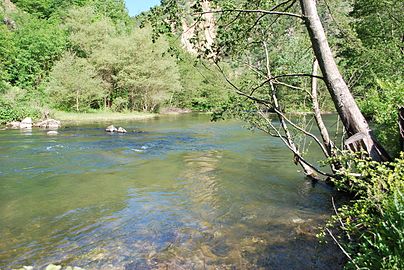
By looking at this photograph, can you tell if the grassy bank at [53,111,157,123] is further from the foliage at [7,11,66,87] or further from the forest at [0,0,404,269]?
the foliage at [7,11,66,87]

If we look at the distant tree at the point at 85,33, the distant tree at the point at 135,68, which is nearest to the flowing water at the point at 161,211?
the distant tree at the point at 135,68

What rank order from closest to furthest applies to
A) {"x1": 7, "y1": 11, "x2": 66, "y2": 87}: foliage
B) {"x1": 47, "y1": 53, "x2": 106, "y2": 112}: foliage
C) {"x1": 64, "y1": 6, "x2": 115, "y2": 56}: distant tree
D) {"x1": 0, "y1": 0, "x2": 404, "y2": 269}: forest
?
{"x1": 0, "y1": 0, "x2": 404, "y2": 269}: forest → {"x1": 47, "y1": 53, "x2": 106, "y2": 112}: foliage → {"x1": 7, "y1": 11, "x2": 66, "y2": 87}: foliage → {"x1": 64, "y1": 6, "x2": 115, "y2": 56}: distant tree

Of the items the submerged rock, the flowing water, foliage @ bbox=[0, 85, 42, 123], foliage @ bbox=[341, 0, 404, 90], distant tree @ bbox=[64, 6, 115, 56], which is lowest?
the flowing water

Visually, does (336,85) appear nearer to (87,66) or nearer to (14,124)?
(14,124)

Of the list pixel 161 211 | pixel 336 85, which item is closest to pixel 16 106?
pixel 161 211

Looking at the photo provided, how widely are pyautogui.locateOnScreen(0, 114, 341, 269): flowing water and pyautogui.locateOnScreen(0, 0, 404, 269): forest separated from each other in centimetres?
101

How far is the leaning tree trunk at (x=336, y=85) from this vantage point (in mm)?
6078

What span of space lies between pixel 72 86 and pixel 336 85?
41878 mm

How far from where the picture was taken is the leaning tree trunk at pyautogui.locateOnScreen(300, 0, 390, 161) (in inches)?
239

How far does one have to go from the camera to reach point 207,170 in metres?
15.0

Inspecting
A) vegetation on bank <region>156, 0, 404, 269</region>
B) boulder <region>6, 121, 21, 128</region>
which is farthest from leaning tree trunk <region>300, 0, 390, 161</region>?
boulder <region>6, 121, 21, 128</region>

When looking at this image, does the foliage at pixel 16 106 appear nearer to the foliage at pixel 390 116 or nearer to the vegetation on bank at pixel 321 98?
the vegetation on bank at pixel 321 98

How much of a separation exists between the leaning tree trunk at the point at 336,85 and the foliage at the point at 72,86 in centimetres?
4131

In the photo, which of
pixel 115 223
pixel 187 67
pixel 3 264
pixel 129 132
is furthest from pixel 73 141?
pixel 187 67
